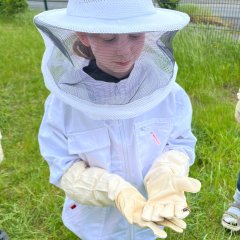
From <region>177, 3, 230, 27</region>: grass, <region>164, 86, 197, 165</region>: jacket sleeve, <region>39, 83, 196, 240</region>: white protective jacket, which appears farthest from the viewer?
<region>177, 3, 230, 27</region>: grass

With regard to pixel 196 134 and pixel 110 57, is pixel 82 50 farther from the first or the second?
pixel 196 134

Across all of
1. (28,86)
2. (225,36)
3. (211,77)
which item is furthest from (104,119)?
(225,36)

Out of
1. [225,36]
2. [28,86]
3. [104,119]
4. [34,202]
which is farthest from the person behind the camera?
[225,36]

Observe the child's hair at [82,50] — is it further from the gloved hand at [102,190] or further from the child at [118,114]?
the gloved hand at [102,190]

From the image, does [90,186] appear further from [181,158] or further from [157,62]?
[157,62]

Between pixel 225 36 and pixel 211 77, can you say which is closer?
pixel 211 77

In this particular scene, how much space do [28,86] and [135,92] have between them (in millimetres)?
3299

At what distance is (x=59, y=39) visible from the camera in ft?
4.85

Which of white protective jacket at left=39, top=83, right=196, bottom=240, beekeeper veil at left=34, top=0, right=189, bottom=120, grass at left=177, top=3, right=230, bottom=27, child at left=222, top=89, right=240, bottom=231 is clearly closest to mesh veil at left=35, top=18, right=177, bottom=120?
beekeeper veil at left=34, top=0, right=189, bottom=120

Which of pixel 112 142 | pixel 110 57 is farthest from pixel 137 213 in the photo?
pixel 110 57

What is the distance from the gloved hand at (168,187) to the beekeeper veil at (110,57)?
27 cm

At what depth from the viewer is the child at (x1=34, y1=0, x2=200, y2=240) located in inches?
54.7

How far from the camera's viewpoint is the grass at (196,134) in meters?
2.65

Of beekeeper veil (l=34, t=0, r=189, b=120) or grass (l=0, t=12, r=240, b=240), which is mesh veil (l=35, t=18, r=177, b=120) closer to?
beekeeper veil (l=34, t=0, r=189, b=120)
